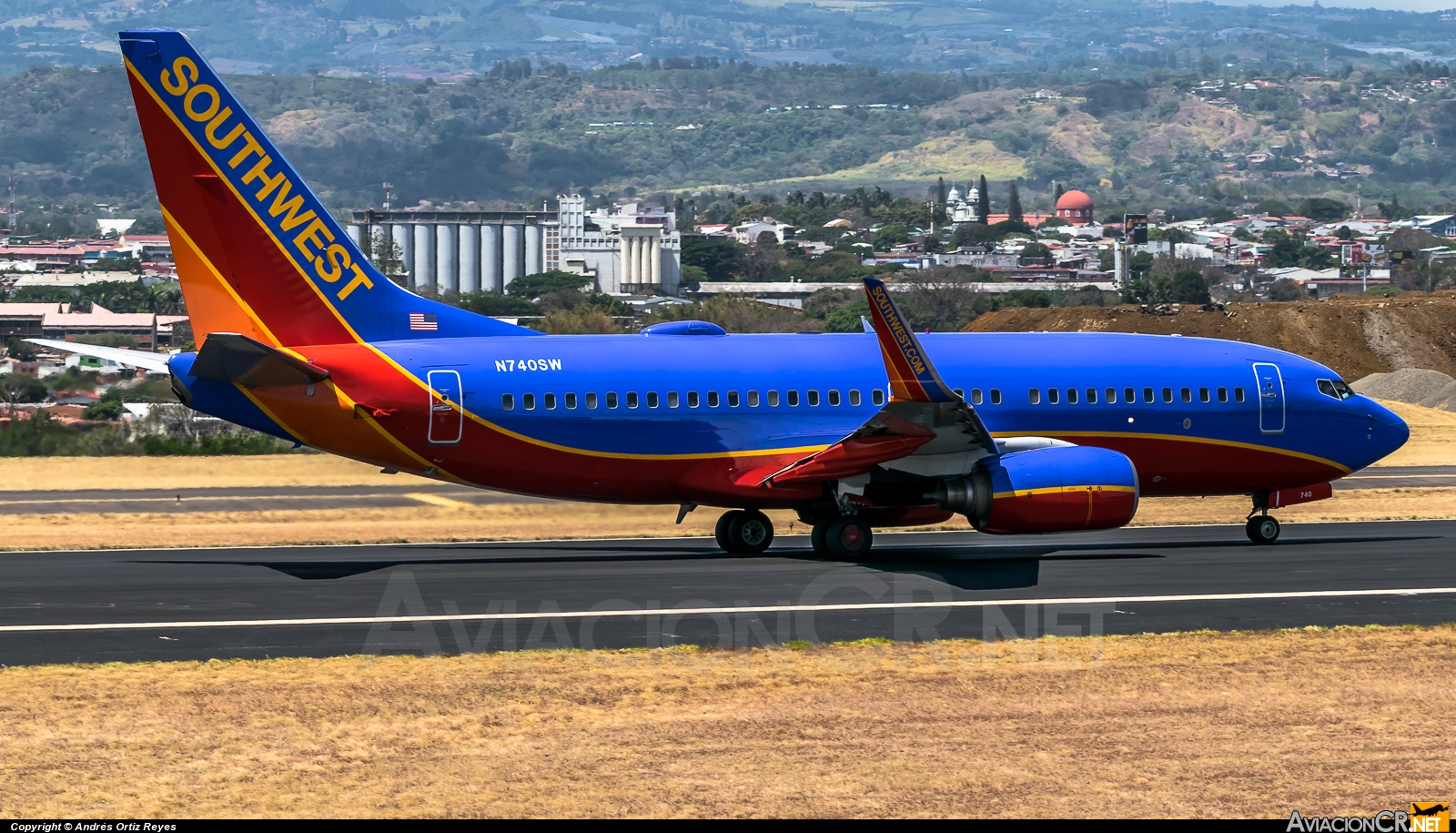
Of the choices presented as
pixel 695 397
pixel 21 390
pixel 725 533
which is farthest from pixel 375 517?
pixel 21 390

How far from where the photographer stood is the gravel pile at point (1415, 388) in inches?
2977

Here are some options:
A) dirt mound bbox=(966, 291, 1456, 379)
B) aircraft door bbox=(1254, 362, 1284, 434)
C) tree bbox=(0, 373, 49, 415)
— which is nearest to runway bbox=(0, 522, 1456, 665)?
aircraft door bbox=(1254, 362, 1284, 434)

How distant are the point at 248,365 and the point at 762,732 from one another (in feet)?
46.9

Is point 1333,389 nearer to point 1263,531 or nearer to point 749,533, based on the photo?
point 1263,531

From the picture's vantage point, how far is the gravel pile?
75.6m

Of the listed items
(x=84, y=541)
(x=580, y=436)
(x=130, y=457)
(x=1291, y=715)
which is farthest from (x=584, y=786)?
(x=130, y=457)

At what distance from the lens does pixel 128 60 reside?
28531 mm

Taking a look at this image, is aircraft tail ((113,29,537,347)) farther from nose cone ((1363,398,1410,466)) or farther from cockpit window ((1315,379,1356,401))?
nose cone ((1363,398,1410,466))

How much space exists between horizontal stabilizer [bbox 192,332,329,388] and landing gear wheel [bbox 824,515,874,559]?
31.6 feet

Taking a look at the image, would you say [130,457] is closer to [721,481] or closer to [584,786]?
[721,481]

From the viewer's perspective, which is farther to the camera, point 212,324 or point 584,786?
point 212,324

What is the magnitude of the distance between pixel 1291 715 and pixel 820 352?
1557 cm

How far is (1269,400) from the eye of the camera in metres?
33.6

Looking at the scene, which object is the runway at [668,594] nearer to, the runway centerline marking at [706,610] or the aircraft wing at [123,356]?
the runway centerline marking at [706,610]
